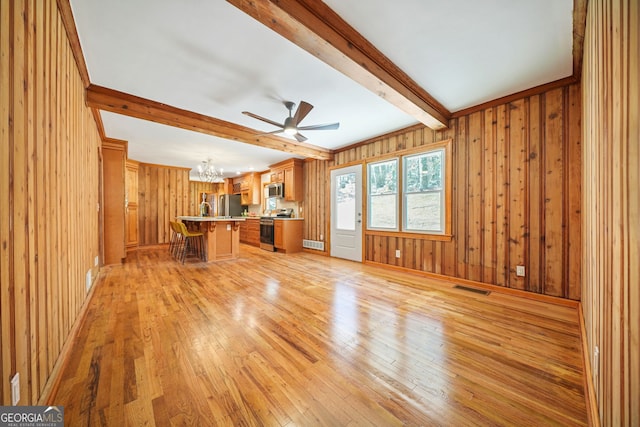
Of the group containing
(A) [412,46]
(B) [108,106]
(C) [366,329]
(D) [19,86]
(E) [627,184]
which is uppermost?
(A) [412,46]

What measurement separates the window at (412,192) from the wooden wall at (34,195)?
4136mm

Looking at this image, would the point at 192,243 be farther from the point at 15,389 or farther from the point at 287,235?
the point at 15,389

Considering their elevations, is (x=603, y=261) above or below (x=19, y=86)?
below

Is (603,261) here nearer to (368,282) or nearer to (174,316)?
(368,282)

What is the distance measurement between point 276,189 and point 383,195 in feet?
11.1

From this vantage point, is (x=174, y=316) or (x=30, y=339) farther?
(x=174, y=316)

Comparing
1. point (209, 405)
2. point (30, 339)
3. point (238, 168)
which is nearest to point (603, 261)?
point (209, 405)

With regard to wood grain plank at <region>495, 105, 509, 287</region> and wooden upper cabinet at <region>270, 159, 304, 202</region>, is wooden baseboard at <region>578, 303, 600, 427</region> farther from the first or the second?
wooden upper cabinet at <region>270, 159, 304, 202</region>

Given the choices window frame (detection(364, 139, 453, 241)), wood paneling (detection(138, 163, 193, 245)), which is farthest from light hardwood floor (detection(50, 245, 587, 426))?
wood paneling (detection(138, 163, 193, 245))

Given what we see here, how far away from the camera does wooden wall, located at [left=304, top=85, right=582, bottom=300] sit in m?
2.64

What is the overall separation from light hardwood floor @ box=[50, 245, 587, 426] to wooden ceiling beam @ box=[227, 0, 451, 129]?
7.65 ft

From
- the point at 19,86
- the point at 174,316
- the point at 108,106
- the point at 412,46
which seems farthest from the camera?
the point at 108,106

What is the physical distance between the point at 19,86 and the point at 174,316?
2050 mm

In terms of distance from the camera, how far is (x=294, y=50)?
211cm
